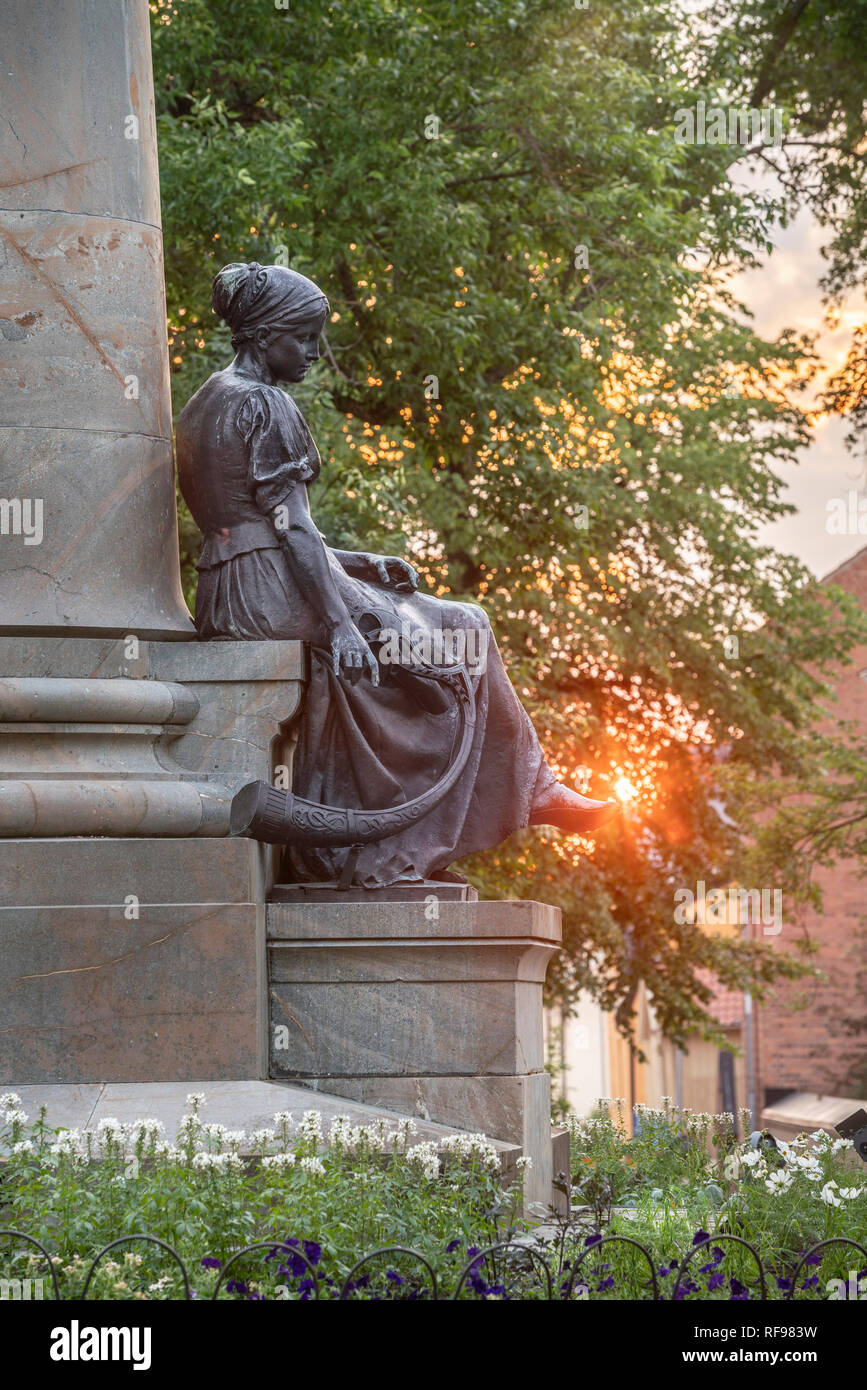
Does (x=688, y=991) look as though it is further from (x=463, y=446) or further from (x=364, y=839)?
(x=364, y=839)

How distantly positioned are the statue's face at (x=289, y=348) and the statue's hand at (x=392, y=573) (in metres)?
0.81

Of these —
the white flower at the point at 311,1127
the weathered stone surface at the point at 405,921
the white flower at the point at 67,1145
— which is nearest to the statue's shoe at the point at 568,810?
the weathered stone surface at the point at 405,921

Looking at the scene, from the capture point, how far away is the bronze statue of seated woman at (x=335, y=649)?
7.09 m

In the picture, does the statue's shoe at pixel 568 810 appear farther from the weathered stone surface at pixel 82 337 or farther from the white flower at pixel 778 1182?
the white flower at pixel 778 1182

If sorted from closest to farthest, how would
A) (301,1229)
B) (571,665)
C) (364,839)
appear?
(301,1229) < (364,839) < (571,665)

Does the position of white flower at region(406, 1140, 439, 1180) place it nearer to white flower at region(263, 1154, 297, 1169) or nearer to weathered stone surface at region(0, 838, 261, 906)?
white flower at region(263, 1154, 297, 1169)

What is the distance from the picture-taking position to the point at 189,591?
14.7 meters

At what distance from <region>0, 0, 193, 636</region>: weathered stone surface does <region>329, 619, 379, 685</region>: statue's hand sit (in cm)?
60

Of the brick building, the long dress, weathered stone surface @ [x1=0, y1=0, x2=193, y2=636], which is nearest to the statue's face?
the long dress

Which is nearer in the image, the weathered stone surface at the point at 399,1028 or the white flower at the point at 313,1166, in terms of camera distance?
the white flower at the point at 313,1166

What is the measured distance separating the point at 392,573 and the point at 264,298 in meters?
1.21

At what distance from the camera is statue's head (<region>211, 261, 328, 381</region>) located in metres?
7.48
